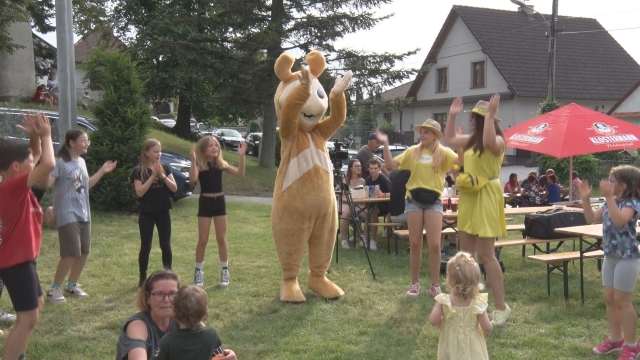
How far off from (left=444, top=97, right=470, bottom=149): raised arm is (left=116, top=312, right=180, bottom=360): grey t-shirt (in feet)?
10.9

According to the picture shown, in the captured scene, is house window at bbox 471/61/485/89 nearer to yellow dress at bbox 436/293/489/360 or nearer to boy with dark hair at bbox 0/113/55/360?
yellow dress at bbox 436/293/489/360

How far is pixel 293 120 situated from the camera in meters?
Result: 6.56

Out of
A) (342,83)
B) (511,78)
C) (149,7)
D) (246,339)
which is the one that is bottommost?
(246,339)

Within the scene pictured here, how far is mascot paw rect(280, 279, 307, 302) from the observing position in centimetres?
681

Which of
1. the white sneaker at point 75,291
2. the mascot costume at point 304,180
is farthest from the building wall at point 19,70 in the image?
the mascot costume at point 304,180

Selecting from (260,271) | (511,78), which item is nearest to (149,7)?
(511,78)

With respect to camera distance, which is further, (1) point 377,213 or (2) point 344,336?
(1) point 377,213

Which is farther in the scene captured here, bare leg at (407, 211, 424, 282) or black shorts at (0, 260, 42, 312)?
bare leg at (407, 211, 424, 282)

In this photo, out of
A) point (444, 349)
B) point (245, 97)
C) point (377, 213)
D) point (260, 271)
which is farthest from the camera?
point (245, 97)

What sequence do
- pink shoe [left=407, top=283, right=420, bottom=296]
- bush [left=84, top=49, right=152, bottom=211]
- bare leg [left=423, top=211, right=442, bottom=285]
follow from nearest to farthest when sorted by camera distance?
bare leg [left=423, top=211, right=442, bottom=285]
pink shoe [left=407, top=283, right=420, bottom=296]
bush [left=84, top=49, right=152, bottom=211]

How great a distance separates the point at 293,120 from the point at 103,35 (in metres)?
23.9

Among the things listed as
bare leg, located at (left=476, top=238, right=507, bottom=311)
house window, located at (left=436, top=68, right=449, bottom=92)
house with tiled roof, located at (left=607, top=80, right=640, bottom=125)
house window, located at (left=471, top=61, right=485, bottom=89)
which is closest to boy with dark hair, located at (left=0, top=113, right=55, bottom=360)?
bare leg, located at (left=476, top=238, right=507, bottom=311)

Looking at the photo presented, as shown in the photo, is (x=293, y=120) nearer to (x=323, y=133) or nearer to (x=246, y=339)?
(x=323, y=133)

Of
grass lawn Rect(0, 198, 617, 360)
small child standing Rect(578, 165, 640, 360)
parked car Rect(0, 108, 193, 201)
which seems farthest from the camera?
parked car Rect(0, 108, 193, 201)
